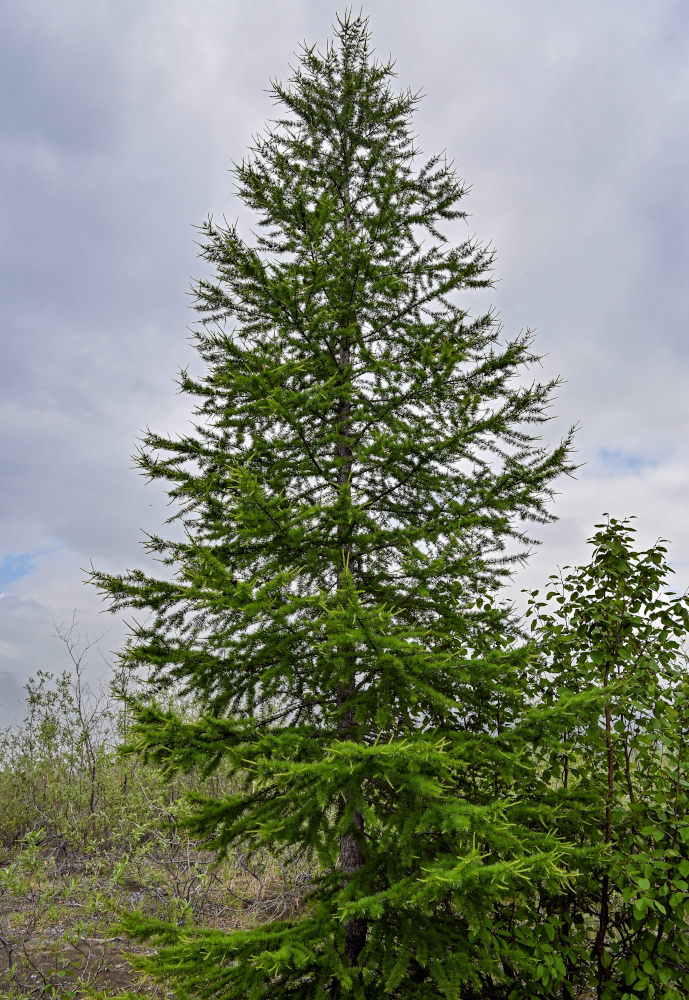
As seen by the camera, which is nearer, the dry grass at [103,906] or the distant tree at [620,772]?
the distant tree at [620,772]

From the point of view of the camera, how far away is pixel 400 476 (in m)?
5.05

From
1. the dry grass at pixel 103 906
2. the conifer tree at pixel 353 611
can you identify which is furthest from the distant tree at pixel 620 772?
the dry grass at pixel 103 906

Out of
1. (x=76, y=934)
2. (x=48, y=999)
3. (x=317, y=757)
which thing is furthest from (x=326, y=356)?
(x=48, y=999)

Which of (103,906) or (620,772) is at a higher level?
(620,772)

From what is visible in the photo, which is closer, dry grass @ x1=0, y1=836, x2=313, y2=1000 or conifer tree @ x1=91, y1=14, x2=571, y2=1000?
conifer tree @ x1=91, y1=14, x2=571, y2=1000

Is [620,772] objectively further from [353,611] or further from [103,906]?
[103,906]

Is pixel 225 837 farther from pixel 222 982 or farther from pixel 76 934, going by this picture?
pixel 76 934

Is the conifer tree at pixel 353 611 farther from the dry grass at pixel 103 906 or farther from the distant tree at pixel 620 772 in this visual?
the dry grass at pixel 103 906

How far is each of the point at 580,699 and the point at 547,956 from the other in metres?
1.62

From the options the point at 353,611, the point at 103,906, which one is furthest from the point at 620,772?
the point at 103,906

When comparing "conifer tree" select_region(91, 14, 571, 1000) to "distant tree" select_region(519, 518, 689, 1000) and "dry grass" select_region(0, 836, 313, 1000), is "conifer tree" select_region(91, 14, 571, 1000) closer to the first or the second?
"distant tree" select_region(519, 518, 689, 1000)

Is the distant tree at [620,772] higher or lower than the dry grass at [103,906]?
higher

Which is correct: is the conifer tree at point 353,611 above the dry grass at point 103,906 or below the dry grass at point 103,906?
above

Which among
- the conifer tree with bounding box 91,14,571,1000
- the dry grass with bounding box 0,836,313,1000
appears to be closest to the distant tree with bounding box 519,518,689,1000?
the conifer tree with bounding box 91,14,571,1000
